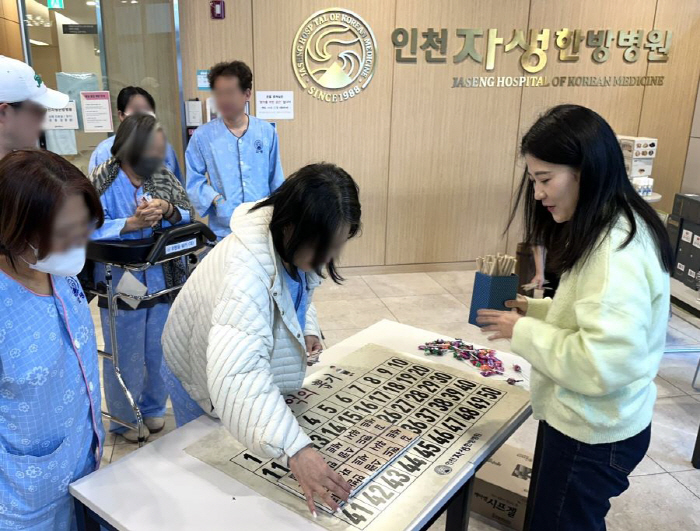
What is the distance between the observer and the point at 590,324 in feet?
3.64

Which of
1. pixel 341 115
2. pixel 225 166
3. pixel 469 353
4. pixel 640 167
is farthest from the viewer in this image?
pixel 341 115

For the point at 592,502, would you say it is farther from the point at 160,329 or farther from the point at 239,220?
the point at 160,329

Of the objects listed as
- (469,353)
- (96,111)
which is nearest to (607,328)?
(469,353)

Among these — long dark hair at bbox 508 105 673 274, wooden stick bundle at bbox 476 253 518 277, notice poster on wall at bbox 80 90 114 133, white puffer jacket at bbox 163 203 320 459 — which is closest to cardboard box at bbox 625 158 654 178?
wooden stick bundle at bbox 476 253 518 277

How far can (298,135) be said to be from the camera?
15.0 ft

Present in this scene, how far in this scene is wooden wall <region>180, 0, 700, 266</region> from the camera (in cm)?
436

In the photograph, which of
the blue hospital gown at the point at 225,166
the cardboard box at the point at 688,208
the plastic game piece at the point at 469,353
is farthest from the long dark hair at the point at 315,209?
the cardboard box at the point at 688,208

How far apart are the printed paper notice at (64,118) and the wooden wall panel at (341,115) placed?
1.35 metres

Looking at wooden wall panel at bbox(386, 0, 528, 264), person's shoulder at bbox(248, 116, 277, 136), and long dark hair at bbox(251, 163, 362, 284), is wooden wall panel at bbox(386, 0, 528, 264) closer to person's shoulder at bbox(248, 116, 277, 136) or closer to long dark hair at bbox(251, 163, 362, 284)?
person's shoulder at bbox(248, 116, 277, 136)

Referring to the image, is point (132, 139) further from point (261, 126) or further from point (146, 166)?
point (261, 126)

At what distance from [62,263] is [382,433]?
0.82 metres

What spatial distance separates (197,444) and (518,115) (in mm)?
4344

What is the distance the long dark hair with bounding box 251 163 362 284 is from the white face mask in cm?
42

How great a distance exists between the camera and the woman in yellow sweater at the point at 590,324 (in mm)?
1115
